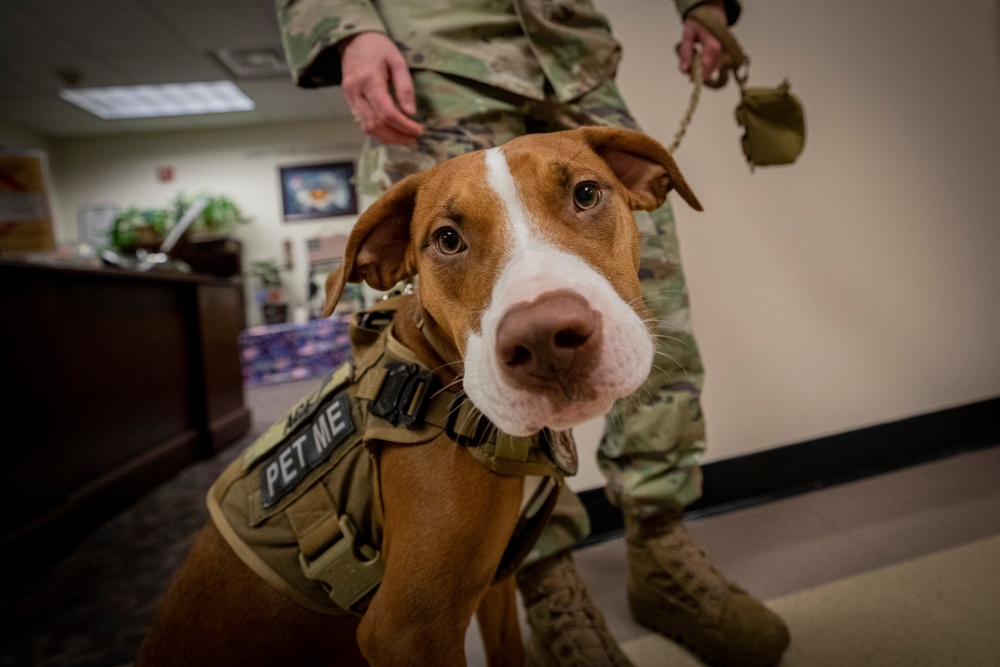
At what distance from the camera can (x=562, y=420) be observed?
0.61 m

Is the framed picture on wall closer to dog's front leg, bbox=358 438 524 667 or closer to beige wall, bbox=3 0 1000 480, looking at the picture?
beige wall, bbox=3 0 1000 480

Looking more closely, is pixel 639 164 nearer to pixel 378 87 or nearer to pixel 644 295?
pixel 644 295

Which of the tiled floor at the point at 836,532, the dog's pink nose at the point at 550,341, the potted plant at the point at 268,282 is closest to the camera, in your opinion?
the dog's pink nose at the point at 550,341

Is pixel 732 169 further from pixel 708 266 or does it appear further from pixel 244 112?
pixel 244 112

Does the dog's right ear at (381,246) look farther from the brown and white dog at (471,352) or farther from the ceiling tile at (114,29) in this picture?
the ceiling tile at (114,29)

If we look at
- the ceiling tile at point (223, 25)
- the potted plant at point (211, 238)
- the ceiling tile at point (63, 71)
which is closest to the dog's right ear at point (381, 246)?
the ceiling tile at point (223, 25)

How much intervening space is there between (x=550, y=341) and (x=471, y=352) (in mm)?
161

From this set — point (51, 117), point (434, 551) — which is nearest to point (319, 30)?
point (434, 551)

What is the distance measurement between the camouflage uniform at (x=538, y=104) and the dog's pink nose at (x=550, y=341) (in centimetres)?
47

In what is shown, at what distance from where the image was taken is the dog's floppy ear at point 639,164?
862mm

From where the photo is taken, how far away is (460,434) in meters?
0.73

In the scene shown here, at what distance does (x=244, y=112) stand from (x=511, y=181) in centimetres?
858

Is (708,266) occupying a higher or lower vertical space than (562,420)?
higher

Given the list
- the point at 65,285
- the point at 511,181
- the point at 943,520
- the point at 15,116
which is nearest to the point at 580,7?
the point at 511,181
